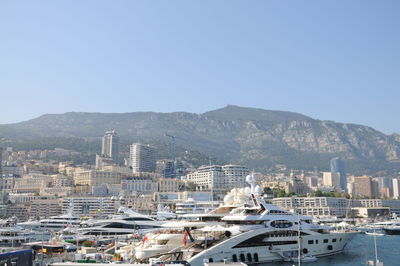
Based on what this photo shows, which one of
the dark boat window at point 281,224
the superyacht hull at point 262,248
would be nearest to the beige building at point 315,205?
the superyacht hull at point 262,248

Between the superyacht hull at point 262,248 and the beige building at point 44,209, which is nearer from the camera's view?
the superyacht hull at point 262,248

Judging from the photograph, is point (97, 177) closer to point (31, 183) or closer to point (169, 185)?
point (31, 183)

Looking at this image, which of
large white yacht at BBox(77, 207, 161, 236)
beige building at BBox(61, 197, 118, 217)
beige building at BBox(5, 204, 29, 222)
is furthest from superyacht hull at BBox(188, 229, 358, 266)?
beige building at BBox(5, 204, 29, 222)

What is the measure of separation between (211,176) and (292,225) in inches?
5972

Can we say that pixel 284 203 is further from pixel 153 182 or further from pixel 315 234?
pixel 315 234

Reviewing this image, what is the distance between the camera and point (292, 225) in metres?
47.4

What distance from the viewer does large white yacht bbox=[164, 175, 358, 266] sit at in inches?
1650

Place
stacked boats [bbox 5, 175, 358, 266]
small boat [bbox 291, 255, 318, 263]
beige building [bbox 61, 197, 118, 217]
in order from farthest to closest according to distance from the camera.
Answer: beige building [bbox 61, 197, 118, 217], small boat [bbox 291, 255, 318, 263], stacked boats [bbox 5, 175, 358, 266]

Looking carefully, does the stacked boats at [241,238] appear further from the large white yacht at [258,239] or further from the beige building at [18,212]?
the beige building at [18,212]

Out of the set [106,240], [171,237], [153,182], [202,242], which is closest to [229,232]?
[202,242]

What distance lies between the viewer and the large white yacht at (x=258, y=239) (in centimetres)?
4192

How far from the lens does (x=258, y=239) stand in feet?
148

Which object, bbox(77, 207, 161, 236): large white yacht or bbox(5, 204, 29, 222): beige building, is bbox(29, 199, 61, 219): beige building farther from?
bbox(77, 207, 161, 236): large white yacht

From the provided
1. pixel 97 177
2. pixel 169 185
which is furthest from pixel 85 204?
pixel 169 185
